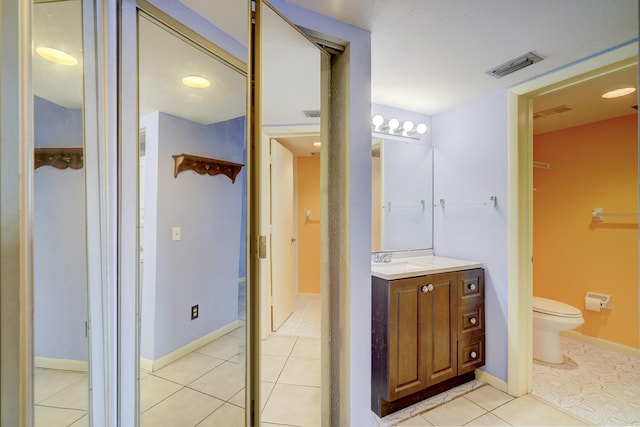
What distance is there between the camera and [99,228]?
927 mm

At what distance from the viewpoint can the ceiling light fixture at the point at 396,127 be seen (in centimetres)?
218

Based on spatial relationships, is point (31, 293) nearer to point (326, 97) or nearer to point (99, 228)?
point (99, 228)

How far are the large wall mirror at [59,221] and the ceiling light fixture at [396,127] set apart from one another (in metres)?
1.82

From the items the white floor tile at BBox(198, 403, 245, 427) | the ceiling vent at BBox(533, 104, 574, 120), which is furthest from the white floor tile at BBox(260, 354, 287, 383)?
the ceiling vent at BBox(533, 104, 574, 120)

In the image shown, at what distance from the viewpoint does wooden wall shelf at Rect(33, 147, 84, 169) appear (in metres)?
0.78

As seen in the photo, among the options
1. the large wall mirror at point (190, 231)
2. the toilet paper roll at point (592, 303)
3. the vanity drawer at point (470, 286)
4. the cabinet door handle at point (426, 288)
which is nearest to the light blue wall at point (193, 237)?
the large wall mirror at point (190, 231)

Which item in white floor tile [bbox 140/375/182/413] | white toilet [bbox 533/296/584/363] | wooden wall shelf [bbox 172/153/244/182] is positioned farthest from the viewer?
white toilet [bbox 533/296/584/363]

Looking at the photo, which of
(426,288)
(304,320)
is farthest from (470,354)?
(304,320)

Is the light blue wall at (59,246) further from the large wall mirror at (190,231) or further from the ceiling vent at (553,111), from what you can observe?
the ceiling vent at (553,111)

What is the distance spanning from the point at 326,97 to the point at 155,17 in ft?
2.66

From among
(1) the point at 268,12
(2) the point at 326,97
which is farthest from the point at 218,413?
(1) the point at 268,12

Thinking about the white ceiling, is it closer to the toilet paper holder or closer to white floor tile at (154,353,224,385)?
white floor tile at (154,353,224,385)

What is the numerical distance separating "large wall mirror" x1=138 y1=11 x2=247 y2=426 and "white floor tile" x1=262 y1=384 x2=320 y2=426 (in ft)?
1.89

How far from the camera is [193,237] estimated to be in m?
1.16
